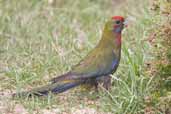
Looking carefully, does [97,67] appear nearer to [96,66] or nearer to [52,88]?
[96,66]

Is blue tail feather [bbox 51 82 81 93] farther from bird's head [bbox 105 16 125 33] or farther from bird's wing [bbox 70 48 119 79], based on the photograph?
bird's head [bbox 105 16 125 33]

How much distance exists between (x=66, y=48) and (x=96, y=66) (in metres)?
1.71

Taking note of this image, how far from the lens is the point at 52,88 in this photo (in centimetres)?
720

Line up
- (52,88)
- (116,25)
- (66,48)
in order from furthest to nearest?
(66,48)
(116,25)
(52,88)

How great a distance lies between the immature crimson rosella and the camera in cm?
721

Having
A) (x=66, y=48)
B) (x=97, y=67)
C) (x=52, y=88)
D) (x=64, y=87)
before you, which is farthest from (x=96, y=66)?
(x=66, y=48)

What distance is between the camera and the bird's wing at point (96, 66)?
730 centimetres

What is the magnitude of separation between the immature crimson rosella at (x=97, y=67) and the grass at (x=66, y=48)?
10 cm

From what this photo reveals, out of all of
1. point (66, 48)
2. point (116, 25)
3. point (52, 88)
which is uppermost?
point (116, 25)

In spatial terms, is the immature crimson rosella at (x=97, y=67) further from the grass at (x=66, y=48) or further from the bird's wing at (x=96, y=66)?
the grass at (x=66, y=48)

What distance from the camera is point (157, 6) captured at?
6641mm

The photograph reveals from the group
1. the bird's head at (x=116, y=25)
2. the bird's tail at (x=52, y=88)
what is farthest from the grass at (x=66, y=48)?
the bird's head at (x=116, y=25)

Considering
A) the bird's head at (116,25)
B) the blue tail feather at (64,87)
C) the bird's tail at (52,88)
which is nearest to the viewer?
the bird's tail at (52,88)

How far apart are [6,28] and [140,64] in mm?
2830
